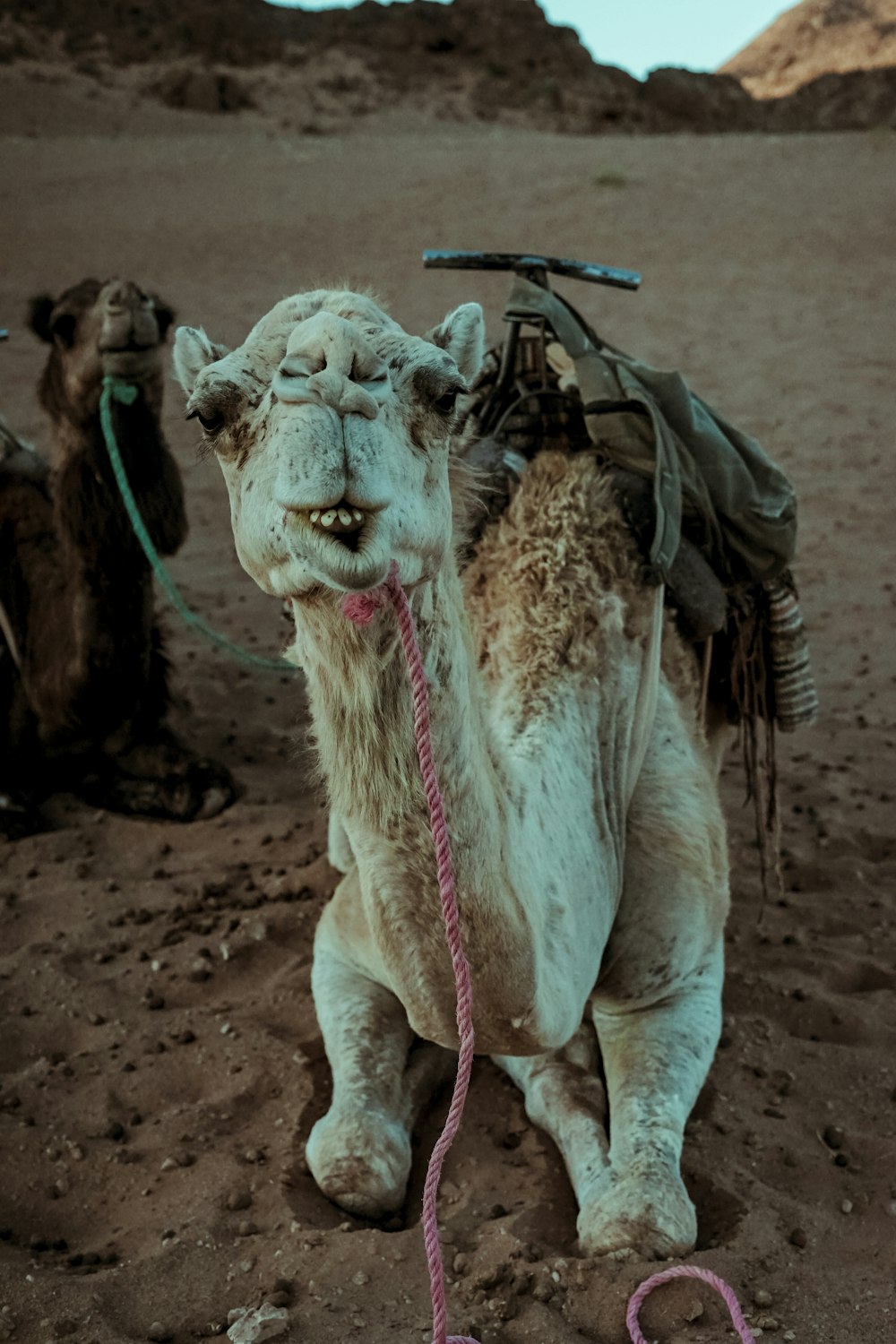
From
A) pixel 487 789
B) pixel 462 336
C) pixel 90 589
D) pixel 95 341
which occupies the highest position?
pixel 462 336

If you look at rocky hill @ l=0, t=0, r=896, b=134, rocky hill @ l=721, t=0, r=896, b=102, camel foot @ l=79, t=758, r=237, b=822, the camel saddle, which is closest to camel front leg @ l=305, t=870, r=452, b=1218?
the camel saddle

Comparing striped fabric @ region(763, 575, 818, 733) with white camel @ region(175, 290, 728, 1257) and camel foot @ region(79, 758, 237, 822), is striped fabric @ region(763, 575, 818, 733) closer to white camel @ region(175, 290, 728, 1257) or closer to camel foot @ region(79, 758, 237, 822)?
white camel @ region(175, 290, 728, 1257)

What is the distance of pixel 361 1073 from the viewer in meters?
2.99

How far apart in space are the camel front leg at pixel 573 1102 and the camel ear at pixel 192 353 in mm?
1600

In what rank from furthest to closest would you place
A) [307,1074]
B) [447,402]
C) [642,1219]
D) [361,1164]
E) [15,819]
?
[15,819] → [307,1074] → [361,1164] → [642,1219] → [447,402]

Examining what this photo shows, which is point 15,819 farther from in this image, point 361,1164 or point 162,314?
point 361,1164

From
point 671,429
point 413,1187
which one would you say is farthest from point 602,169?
point 413,1187

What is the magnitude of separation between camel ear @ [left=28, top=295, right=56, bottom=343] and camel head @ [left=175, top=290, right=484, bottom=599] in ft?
9.75

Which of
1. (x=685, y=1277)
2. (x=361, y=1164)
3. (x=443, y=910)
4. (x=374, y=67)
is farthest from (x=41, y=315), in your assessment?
(x=374, y=67)

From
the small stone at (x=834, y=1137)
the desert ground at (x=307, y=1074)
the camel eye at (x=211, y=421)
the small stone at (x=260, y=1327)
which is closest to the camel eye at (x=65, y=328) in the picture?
the desert ground at (x=307, y=1074)

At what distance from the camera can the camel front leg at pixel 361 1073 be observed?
2.77 metres

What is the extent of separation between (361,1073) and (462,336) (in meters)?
1.70

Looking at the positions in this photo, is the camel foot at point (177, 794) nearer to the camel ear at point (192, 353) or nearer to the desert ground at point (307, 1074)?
the desert ground at point (307, 1074)

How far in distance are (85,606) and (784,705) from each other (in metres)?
2.57
